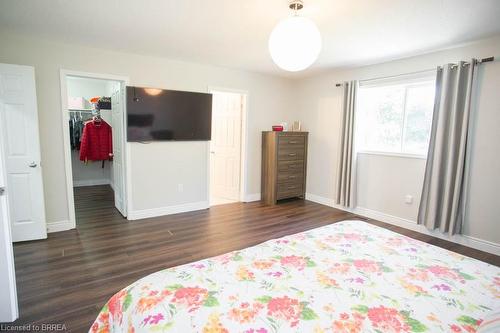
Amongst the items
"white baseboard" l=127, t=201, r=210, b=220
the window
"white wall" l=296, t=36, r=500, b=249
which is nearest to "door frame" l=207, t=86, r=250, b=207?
"white baseboard" l=127, t=201, r=210, b=220

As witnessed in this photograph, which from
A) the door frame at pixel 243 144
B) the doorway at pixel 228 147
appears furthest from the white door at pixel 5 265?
the doorway at pixel 228 147

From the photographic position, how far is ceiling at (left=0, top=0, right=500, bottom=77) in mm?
2223

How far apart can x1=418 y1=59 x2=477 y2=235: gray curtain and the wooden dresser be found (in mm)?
2178

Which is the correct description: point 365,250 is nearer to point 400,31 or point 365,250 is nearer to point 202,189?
point 400,31

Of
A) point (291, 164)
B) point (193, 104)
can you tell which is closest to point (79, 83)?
point (193, 104)

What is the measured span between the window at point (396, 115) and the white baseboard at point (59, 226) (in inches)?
176

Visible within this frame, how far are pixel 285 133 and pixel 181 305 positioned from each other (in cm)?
406

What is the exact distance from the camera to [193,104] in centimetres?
421

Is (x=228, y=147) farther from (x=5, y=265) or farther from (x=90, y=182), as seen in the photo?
(x=5, y=265)

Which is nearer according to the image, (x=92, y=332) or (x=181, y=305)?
(x=181, y=305)

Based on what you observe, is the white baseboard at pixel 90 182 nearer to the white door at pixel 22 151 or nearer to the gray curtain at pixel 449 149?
the white door at pixel 22 151

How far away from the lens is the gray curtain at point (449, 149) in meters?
3.11

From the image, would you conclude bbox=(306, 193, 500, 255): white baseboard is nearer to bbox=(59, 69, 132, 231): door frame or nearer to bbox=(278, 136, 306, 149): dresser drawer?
bbox=(278, 136, 306, 149): dresser drawer

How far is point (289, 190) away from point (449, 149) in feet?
8.51
